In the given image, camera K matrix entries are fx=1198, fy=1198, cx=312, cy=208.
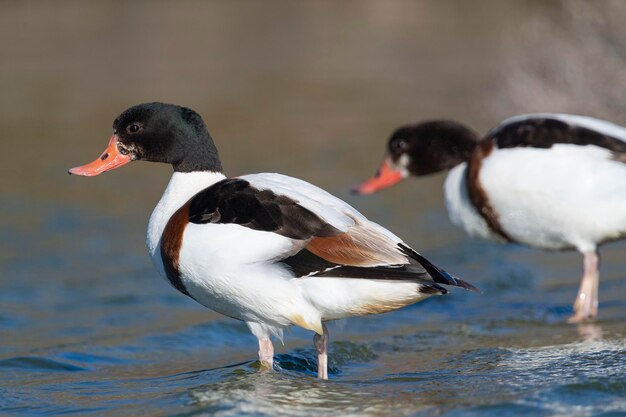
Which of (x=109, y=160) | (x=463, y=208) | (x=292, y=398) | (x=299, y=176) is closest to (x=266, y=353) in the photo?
(x=292, y=398)

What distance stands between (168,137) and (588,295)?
3.14 meters

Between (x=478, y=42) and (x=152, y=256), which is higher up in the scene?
(x=478, y=42)

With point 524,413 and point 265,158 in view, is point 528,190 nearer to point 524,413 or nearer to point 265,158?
point 524,413

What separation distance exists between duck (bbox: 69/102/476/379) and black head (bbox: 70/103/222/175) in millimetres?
442

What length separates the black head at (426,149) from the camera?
881 centimetres

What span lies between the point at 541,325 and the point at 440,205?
15.9 feet

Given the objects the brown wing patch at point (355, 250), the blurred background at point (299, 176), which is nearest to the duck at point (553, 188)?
the blurred background at point (299, 176)

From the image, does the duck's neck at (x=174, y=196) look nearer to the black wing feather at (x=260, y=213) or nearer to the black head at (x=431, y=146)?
the black wing feather at (x=260, y=213)

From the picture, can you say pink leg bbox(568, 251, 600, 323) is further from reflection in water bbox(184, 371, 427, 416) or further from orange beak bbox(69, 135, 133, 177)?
orange beak bbox(69, 135, 133, 177)

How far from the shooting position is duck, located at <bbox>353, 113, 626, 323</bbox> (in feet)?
25.7

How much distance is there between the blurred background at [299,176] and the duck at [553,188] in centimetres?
50

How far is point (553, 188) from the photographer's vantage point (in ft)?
25.8

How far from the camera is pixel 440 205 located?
12.5 m

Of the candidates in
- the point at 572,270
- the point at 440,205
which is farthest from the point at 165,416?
the point at 440,205
